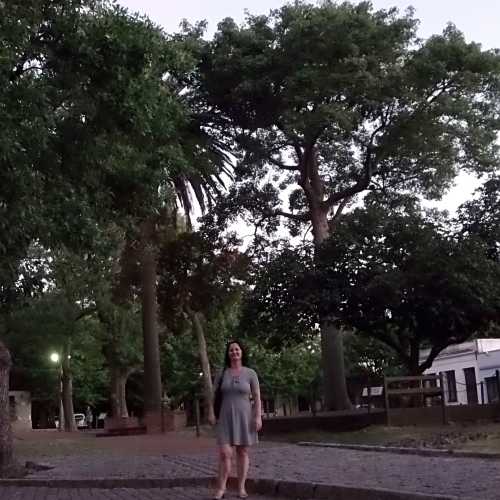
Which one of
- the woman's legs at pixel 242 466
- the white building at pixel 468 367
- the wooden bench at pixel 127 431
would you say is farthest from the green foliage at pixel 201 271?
the white building at pixel 468 367

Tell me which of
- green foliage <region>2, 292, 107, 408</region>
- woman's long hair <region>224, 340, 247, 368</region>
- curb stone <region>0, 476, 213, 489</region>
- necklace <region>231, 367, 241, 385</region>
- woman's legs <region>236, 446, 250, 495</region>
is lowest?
curb stone <region>0, 476, 213, 489</region>

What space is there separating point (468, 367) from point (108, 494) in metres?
49.0

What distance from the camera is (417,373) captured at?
22500 millimetres

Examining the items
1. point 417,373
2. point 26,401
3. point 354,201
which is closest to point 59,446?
point 417,373

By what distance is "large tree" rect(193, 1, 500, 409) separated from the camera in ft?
75.1

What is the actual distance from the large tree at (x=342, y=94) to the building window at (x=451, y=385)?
30.5 metres

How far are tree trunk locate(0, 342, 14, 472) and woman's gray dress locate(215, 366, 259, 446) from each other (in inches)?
230

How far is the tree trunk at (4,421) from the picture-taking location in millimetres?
13484

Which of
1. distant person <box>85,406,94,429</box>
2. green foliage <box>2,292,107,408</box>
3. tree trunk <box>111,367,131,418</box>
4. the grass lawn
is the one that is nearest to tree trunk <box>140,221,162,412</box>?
green foliage <box>2,292,107,408</box>

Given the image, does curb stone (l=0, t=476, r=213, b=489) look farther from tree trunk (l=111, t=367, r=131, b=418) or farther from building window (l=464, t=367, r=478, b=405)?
building window (l=464, t=367, r=478, b=405)

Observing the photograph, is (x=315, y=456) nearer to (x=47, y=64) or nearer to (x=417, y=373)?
(x=47, y=64)

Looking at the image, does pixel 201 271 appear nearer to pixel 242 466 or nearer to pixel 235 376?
pixel 235 376

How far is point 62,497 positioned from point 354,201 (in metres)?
22.4

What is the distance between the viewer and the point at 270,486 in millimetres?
9609
